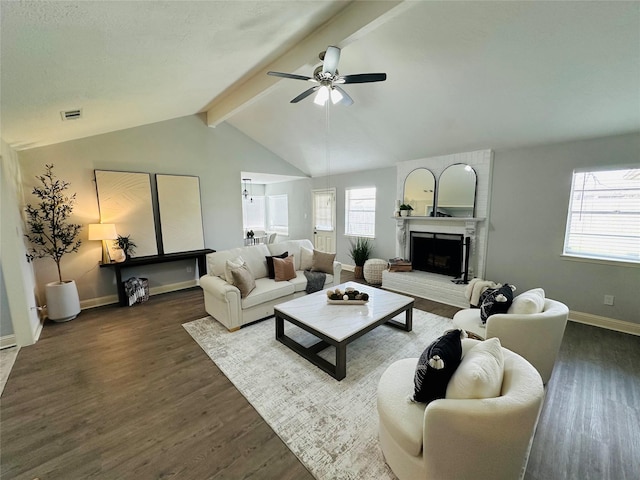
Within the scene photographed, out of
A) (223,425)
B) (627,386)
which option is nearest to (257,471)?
(223,425)

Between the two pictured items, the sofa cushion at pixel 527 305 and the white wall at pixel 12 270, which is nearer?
the sofa cushion at pixel 527 305

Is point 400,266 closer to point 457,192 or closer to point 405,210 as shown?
point 405,210

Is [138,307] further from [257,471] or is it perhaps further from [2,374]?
[257,471]

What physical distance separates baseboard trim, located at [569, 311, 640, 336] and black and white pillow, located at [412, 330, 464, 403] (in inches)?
136

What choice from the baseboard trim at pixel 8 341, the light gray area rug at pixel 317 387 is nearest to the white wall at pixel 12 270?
the baseboard trim at pixel 8 341

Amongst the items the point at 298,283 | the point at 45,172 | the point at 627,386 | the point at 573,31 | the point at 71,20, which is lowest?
the point at 627,386

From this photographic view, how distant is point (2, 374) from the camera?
2.44 m

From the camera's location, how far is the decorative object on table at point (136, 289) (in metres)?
4.13

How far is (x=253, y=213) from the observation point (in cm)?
949

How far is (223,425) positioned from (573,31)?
4232 mm

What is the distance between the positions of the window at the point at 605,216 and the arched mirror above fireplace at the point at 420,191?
1.91m

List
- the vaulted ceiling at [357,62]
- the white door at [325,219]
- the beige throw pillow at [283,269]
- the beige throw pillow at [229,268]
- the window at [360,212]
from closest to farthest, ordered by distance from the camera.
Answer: the vaulted ceiling at [357,62], the beige throw pillow at [229,268], the beige throw pillow at [283,269], the window at [360,212], the white door at [325,219]

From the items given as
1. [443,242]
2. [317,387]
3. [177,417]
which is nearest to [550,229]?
[443,242]

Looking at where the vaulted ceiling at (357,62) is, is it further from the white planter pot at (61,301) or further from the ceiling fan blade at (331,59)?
the white planter pot at (61,301)
